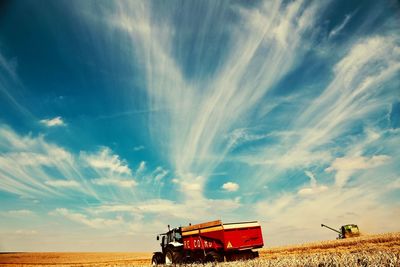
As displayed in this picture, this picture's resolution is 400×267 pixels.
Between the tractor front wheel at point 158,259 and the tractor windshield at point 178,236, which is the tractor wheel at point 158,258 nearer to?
the tractor front wheel at point 158,259

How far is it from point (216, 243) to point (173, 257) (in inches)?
136

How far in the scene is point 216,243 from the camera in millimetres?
13984

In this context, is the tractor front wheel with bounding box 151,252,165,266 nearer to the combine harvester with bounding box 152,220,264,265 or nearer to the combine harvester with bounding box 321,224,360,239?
the combine harvester with bounding box 152,220,264,265

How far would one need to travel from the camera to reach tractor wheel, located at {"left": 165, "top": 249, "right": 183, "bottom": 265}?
51.8 feet

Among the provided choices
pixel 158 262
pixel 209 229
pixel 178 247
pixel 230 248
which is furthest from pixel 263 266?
pixel 158 262

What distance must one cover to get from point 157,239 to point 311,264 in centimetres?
1207

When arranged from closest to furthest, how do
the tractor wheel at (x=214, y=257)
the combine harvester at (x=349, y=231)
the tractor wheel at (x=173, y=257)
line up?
1. the tractor wheel at (x=214, y=257)
2. the tractor wheel at (x=173, y=257)
3. the combine harvester at (x=349, y=231)

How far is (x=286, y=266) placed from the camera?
26.4ft

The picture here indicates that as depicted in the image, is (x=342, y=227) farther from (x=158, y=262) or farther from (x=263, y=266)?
(x=263, y=266)

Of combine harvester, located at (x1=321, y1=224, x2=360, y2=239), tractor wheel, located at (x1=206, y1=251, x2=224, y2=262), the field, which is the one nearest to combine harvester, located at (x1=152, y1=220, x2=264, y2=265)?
tractor wheel, located at (x1=206, y1=251, x2=224, y2=262)

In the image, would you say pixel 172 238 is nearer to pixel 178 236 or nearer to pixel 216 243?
pixel 178 236

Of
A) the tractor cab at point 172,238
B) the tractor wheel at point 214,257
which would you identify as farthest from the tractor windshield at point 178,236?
the tractor wheel at point 214,257

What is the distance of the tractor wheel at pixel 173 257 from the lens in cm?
1577

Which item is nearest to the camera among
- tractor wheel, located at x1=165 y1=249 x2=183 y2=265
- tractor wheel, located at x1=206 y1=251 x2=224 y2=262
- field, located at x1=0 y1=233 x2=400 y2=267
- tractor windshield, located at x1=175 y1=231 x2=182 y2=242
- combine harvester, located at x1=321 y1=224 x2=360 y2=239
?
field, located at x1=0 y1=233 x2=400 y2=267
